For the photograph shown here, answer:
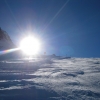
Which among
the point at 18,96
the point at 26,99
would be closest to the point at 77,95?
the point at 26,99

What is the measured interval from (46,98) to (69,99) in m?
0.88

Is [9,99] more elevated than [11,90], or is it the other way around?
[11,90]

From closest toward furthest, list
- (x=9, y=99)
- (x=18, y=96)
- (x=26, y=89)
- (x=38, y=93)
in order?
(x=9, y=99) < (x=18, y=96) < (x=38, y=93) < (x=26, y=89)

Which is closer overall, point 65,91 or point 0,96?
point 0,96

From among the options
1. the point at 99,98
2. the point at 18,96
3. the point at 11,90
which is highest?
the point at 11,90

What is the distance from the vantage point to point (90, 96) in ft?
16.3

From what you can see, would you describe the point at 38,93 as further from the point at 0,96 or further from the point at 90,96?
the point at 90,96

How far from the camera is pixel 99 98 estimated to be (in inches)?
187

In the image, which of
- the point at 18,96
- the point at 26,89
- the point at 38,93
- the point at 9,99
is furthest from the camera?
the point at 26,89

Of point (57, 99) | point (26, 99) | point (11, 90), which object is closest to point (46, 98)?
point (57, 99)

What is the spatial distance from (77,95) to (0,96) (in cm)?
302

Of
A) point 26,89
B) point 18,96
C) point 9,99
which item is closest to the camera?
point 9,99

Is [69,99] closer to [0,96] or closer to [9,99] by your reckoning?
[9,99]

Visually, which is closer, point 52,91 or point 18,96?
point 18,96
